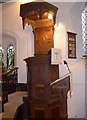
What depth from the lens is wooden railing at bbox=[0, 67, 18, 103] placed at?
234 inches

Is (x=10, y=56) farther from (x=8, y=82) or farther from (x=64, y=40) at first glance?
(x=64, y=40)

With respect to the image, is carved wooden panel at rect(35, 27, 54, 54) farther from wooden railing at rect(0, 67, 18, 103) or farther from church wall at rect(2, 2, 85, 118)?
wooden railing at rect(0, 67, 18, 103)

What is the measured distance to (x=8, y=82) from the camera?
612 centimetres

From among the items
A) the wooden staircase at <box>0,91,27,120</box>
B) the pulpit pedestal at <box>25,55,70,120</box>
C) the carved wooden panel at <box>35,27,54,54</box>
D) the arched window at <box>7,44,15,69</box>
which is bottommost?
the wooden staircase at <box>0,91,27,120</box>

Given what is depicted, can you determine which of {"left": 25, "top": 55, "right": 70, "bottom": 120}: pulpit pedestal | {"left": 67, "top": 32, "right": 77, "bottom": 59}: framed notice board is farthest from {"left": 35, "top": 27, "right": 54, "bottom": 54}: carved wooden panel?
{"left": 25, "top": 55, "right": 70, "bottom": 120}: pulpit pedestal

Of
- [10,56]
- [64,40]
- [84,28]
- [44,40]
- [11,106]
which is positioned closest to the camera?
[11,106]

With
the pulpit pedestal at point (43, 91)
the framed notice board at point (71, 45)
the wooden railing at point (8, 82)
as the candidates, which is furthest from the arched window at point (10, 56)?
the pulpit pedestal at point (43, 91)

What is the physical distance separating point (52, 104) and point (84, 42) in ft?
9.19

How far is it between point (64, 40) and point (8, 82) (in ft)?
6.63

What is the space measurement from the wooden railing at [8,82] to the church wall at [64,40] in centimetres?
17

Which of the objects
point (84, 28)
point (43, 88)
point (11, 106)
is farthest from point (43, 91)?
point (84, 28)

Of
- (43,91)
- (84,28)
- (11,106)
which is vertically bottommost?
(11,106)

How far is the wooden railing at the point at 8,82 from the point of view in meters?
5.95

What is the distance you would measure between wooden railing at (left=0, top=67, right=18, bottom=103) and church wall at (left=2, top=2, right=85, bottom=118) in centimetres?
17
